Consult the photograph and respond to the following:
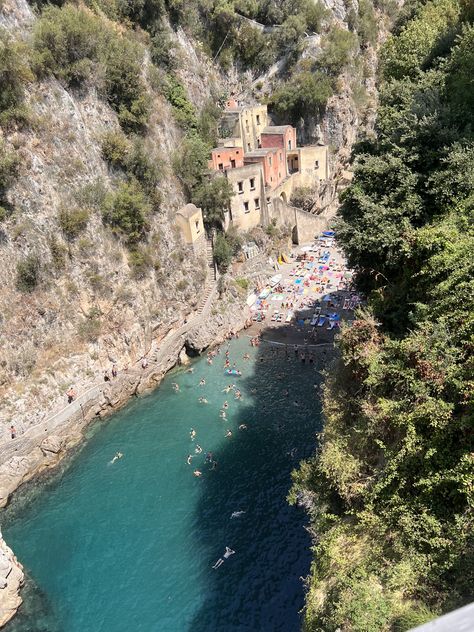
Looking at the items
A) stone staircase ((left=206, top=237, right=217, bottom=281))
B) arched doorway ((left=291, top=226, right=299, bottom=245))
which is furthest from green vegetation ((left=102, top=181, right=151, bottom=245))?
arched doorway ((left=291, top=226, right=299, bottom=245))

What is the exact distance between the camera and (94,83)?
102 ft

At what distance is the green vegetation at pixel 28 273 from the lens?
26719 millimetres

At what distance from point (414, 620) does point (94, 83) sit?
33639mm

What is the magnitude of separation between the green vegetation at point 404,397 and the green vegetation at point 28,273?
18.5 meters

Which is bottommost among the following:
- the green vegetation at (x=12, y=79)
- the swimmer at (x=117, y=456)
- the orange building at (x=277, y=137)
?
the swimmer at (x=117, y=456)

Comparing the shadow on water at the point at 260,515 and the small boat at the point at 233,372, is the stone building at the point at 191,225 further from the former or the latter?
the shadow on water at the point at 260,515

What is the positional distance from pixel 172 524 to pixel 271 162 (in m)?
35.0

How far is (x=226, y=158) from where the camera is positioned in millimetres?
42406

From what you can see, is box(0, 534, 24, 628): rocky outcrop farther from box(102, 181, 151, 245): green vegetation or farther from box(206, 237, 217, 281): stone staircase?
box(206, 237, 217, 281): stone staircase

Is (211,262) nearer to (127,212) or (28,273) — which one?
(127,212)

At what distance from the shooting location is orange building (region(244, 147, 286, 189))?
1731 inches

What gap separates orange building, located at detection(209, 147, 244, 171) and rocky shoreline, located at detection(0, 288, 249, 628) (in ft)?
43.7

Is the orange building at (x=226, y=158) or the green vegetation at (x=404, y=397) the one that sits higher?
the orange building at (x=226, y=158)

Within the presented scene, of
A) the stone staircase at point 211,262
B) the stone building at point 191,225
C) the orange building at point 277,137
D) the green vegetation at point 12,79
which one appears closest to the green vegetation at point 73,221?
the green vegetation at point 12,79
